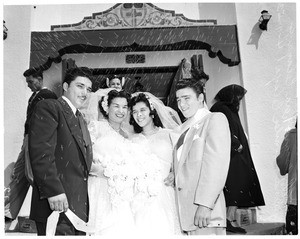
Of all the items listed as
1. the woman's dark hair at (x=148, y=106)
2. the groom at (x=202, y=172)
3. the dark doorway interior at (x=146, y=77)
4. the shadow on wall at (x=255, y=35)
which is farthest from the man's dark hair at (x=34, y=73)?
the shadow on wall at (x=255, y=35)

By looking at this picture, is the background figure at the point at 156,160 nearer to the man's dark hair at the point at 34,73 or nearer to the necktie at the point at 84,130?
the necktie at the point at 84,130

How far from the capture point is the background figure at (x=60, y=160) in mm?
1924

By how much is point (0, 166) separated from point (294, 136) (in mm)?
2120

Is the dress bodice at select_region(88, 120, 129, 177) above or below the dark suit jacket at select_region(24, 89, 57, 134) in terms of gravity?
below

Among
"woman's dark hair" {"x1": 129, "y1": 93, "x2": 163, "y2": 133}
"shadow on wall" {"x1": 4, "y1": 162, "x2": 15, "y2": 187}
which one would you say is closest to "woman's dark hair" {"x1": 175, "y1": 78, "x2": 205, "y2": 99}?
"woman's dark hair" {"x1": 129, "y1": 93, "x2": 163, "y2": 133}

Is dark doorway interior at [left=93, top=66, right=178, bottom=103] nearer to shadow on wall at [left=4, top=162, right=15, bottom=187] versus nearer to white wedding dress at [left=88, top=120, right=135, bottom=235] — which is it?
white wedding dress at [left=88, top=120, right=135, bottom=235]

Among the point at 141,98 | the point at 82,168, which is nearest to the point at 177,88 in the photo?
the point at 141,98

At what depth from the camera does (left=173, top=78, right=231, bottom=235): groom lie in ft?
6.51

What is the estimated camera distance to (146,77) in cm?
305

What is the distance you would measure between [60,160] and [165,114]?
859 millimetres

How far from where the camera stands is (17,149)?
2.49 m

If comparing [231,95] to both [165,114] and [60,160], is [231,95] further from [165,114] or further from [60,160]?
[60,160]

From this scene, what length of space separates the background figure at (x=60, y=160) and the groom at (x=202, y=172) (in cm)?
60

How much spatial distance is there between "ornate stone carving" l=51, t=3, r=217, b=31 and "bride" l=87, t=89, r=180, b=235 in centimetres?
87
